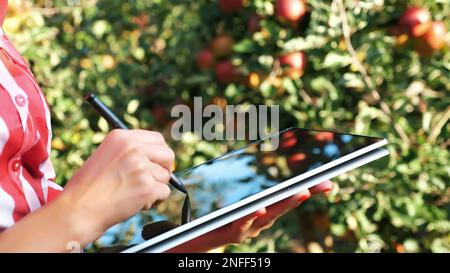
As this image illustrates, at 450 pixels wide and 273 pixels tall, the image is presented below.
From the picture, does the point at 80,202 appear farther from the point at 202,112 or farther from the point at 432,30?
the point at 202,112

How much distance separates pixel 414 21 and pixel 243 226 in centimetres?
130

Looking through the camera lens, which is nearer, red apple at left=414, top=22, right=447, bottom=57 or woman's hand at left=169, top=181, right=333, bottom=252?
woman's hand at left=169, top=181, right=333, bottom=252

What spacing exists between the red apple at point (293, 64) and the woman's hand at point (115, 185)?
56.6 inches

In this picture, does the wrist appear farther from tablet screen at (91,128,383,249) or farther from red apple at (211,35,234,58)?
red apple at (211,35,234,58)

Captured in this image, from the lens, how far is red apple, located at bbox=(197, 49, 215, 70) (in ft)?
7.59

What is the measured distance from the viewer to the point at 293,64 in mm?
2068

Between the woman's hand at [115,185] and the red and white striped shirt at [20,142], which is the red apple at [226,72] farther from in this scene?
the woman's hand at [115,185]

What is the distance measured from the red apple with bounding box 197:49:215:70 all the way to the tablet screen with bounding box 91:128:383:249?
1279 millimetres

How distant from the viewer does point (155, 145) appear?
2.20 ft

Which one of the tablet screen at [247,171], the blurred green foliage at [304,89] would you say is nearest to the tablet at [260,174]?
the tablet screen at [247,171]

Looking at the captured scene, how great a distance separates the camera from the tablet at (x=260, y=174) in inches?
25.2

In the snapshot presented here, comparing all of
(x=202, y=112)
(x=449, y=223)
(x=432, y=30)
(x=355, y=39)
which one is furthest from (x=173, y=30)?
(x=449, y=223)

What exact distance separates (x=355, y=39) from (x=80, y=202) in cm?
150

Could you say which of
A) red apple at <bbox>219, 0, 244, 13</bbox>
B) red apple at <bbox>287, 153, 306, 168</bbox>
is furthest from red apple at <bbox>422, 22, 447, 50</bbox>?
red apple at <bbox>287, 153, 306, 168</bbox>
